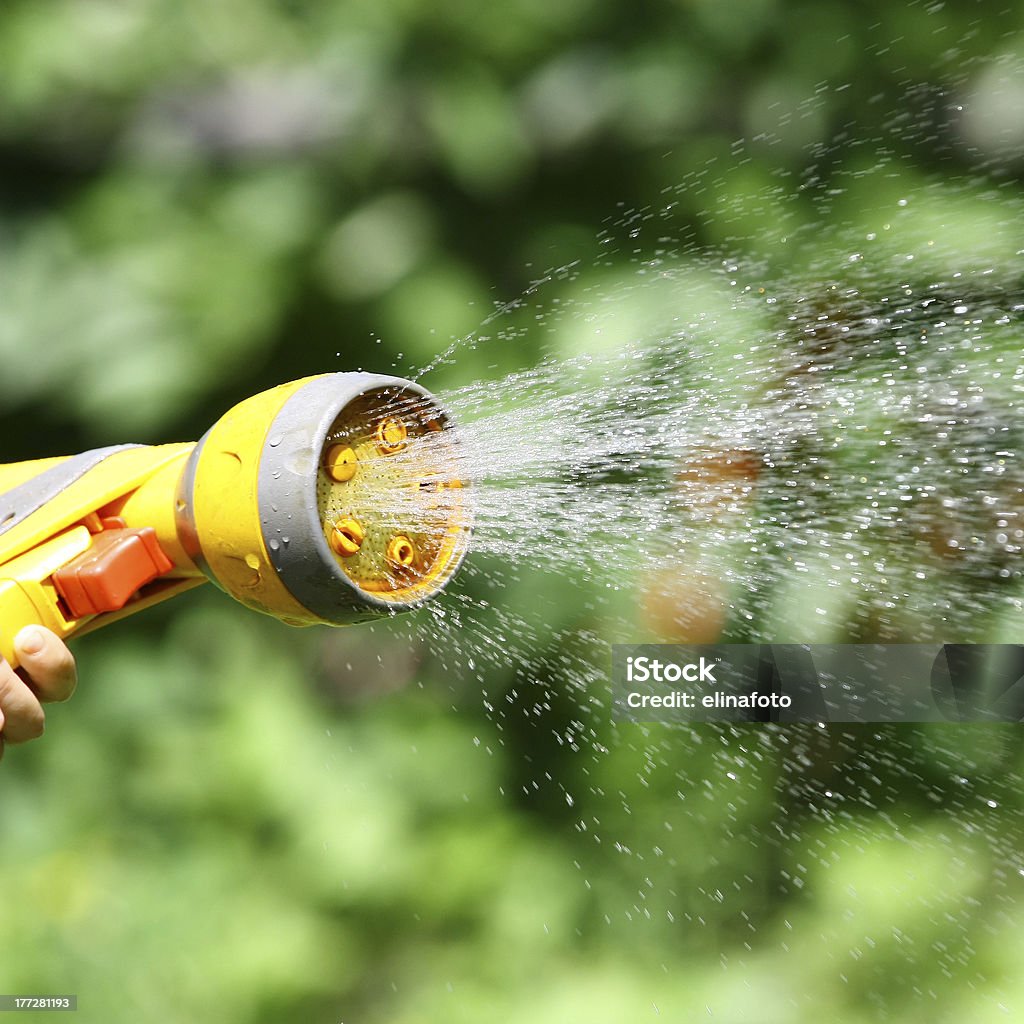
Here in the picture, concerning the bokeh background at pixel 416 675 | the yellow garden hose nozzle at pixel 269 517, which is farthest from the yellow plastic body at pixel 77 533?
the bokeh background at pixel 416 675

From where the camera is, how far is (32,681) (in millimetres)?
918

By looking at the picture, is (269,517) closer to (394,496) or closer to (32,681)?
(394,496)

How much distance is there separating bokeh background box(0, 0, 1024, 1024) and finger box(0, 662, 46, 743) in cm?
52

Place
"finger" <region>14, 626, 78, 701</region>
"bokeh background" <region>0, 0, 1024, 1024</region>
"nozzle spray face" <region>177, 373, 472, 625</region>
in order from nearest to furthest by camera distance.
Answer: "nozzle spray face" <region>177, 373, 472, 625</region>, "finger" <region>14, 626, 78, 701</region>, "bokeh background" <region>0, 0, 1024, 1024</region>

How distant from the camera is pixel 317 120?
1449 mm

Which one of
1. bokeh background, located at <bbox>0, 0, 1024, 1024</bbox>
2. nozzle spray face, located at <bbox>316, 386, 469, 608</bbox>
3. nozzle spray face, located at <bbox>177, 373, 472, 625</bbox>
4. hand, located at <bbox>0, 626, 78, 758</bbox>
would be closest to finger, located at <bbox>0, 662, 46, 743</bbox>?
hand, located at <bbox>0, 626, 78, 758</bbox>

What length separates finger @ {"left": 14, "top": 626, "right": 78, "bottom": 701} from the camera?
0.86 m

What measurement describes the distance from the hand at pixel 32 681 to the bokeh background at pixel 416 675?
0.53 meters

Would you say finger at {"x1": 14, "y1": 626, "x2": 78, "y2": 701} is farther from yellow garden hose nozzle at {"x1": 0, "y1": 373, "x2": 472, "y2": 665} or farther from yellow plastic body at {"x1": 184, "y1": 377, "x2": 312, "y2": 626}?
yellow plastic body at {"x1": 184, "y1": 377, "x2": 312, "y2": 626}

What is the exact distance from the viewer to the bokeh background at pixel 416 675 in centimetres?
138

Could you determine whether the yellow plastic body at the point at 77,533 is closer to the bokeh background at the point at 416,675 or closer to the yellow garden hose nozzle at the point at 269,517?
the yellow garden hose nozzle at the point at 269,517

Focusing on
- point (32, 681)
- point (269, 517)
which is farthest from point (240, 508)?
point (32, 681)

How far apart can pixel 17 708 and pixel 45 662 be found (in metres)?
0.07

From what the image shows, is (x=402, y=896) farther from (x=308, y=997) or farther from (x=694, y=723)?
(x=694, y=723)
